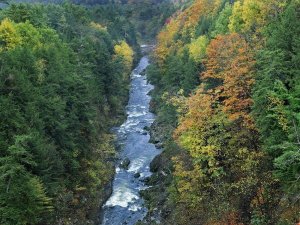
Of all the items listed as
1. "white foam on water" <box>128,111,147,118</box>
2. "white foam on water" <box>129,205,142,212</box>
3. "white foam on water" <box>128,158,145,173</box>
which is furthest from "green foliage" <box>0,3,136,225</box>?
"white foam on water" <box>128,111,147,118</box>

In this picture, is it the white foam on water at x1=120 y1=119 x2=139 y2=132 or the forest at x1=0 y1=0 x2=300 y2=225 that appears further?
the white foam on water at x1=120 y1=119 x2=139 y2=132

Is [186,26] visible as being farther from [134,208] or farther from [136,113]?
[134,208]

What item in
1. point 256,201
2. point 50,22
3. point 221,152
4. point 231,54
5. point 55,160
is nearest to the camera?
point 256,201

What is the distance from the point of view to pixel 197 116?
32250 mm

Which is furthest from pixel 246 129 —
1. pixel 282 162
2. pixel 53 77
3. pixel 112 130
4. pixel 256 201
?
pixel 112 130

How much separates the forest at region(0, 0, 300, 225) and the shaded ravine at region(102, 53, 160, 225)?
1.39 metres

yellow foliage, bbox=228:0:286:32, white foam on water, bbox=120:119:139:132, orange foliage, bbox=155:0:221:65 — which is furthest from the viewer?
orange foliage, bbox=155:0:221:65

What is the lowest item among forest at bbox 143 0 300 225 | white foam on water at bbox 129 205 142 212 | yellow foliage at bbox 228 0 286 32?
white foam on water at bbox 129 205 142 212

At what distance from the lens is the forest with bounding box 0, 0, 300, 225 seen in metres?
29.3

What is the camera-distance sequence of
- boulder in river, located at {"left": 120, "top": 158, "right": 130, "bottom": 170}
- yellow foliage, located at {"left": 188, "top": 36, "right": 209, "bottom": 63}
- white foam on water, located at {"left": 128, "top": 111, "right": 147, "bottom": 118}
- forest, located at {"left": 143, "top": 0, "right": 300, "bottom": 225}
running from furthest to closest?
white foam on water, located at {"left": 128, "top": 111, "right": 147, "bottom": 118} < yellow foliage, located at {"left": 188, "top": 36, "right": 209, "bottom": 63} < boulder in river, located at {"left": 120, "top": 158, "right": 130, "bottom": 170} < forest, located at {"left": 143, "top": 0, "right": 300, "bottom": 225}

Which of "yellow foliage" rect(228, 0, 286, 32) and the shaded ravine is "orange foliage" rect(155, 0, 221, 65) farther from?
"yellow foliage" rect(228, 0, 286, 32)

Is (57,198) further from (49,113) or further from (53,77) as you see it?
(53,77)

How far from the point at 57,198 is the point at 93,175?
821 centimetres

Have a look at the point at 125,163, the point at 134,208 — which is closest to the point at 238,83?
the point at 134,208
